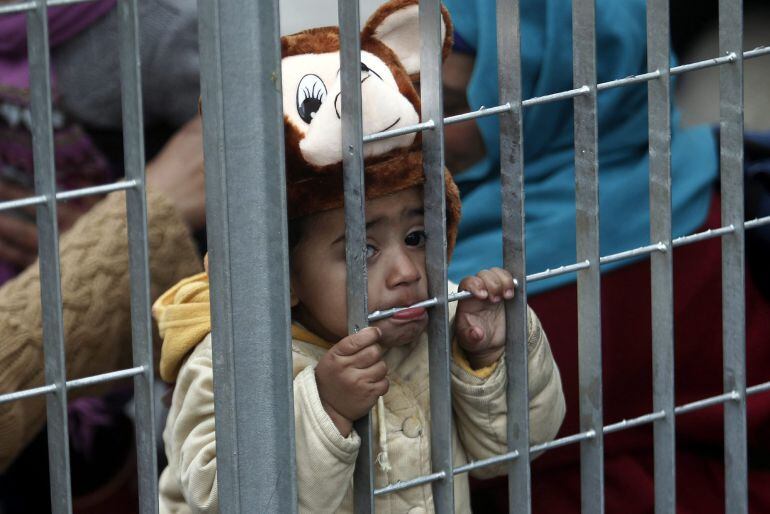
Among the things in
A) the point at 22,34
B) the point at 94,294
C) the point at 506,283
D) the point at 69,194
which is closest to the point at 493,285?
the point at 506,283

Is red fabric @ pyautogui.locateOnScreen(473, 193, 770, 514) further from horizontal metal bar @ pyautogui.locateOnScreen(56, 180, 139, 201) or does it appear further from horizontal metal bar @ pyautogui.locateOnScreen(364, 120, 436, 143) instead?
horizontal metal bar @ pyautogui.locateOnScreen(56, 180, 139, 201)

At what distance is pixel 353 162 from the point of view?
1268mm

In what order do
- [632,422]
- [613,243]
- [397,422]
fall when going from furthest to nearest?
[613,243], [397,422], [632,422]

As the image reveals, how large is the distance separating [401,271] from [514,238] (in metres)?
0.18

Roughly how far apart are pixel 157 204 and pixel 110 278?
0.48 feet

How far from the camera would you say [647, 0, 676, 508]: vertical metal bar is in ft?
4.69

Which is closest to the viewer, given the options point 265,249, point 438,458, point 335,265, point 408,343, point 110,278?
point 265,249

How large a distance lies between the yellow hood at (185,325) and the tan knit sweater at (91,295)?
0.24 m

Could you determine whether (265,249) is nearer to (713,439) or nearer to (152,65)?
(152,65)

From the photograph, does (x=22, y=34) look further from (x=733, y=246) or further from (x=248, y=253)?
(x=733, y=246)

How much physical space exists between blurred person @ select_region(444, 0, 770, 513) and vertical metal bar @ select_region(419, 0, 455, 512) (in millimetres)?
840

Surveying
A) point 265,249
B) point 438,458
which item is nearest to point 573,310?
point 438,458

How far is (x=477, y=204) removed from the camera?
2246mm

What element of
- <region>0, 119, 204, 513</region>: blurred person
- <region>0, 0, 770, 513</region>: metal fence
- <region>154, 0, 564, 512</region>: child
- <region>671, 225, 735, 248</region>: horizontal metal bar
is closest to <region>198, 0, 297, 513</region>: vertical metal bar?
<region>0, 0, 770, 513</region>: metal fence
